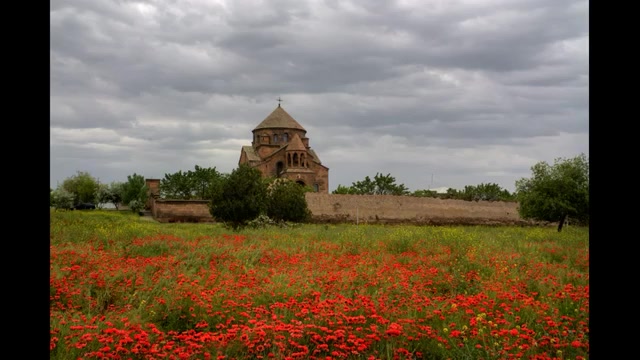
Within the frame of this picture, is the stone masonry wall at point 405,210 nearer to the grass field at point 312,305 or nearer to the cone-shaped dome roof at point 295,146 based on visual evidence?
the cone-shaped dome roof at point 295,146

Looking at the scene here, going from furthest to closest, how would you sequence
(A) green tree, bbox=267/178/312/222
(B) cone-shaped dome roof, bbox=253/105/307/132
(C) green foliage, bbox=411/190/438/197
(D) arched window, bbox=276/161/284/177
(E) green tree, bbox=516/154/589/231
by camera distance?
(B) cone-shaped dome roof, bbox=253/105/307/132, (D) arched window, bbox=276/161/284/177, (C) green foliage, bbox=411/190/438/197, (A) green tree, bbox=267/178/312/222, (E) green tree, bbox=516/154/589/231

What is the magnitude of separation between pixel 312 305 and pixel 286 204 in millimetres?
28260

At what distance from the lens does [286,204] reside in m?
34.8

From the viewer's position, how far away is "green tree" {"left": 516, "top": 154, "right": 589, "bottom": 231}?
28812 millimetres

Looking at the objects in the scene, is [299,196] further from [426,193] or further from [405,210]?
[426,193]

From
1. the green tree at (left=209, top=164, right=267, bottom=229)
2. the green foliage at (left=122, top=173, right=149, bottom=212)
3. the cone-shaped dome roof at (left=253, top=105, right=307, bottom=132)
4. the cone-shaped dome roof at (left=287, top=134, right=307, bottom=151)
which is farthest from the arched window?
the green tree at (left=209, top=164, right=267, bottom=229)

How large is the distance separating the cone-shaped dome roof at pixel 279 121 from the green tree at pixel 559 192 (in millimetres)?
40297

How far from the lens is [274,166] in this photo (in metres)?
61.5

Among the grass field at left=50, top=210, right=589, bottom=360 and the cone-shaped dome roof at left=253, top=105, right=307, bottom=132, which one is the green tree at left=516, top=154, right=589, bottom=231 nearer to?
the grass field at left=50, top=210, right=589, bottom=360

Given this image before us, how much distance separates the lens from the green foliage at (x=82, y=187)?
2778 inches

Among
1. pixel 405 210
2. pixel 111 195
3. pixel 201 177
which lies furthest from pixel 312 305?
pixel 111 195

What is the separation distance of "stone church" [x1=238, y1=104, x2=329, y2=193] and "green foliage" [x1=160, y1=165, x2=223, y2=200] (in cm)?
543
